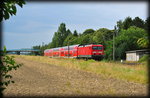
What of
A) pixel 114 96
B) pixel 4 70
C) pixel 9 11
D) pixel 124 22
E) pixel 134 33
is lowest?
pixel 114 96

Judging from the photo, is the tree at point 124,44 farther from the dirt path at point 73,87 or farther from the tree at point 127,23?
the dirt path at point 73,87

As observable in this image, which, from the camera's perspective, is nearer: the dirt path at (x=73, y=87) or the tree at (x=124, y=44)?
the dirt path at (x=73, y=87)

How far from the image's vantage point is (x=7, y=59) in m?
2.88

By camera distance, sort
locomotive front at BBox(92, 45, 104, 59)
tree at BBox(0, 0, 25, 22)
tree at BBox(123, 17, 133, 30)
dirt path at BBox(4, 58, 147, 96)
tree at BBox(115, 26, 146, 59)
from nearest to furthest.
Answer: tree at BBox(0, 0, 25, 22), dirt path at BBox(4, 58, 147, 96), locomotive front at BBox(92, 45, 104, 59), tree at BBox(115, 26, 146, 59), tree at BBox(123, 17, 133, 30)

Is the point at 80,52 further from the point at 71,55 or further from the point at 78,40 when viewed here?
the point at 78,40

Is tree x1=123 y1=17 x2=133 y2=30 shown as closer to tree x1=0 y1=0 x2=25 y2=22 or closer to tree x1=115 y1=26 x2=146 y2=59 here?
tree x1=115 y1=26 x2=146 y2=59

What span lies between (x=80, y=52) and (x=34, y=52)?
78.2 m

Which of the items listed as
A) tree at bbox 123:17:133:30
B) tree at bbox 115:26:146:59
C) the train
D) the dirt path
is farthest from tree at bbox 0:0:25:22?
tree at bbox 123:17:133:30

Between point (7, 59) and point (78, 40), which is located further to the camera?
point (78, 40)

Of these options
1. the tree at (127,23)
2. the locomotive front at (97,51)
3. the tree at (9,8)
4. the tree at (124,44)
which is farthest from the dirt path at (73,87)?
the tree at (127,23)

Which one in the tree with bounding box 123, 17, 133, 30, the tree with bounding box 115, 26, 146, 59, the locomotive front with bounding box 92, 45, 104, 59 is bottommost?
the locomotive front with bounding box 92, 45, 104, 59

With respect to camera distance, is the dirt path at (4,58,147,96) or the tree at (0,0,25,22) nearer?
the tree at (0,0,25,22)

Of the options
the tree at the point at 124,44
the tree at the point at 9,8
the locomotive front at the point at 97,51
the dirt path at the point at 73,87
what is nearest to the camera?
the tree at the point at 9,8

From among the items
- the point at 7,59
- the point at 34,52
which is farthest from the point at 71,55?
the point at 34,52
